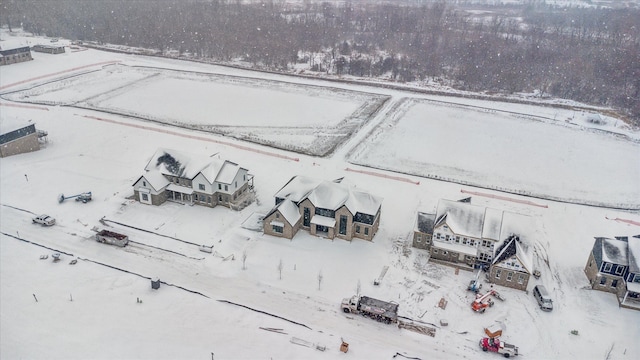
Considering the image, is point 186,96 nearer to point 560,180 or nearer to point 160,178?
point 160,178

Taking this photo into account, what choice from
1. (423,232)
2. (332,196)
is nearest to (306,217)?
(332,196)

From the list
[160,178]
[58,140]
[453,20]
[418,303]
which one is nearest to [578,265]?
[418,303]

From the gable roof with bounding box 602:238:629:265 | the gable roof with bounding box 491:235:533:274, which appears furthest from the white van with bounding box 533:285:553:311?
the gable roof with bounding box 602:238:629:265

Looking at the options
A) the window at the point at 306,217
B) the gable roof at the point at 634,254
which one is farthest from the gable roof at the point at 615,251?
the window at the point at 306,217

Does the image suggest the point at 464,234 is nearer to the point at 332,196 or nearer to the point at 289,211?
the point at 332,196

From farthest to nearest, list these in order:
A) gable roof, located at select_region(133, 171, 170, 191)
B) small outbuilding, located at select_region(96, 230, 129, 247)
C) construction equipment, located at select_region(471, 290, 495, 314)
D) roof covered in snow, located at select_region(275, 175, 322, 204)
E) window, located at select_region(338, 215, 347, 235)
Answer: gable roof, located at select_region(133, 171, 170, 191) < roof covered in snow, located at select_region(275, 175, 322, 204) < window, located at select_region(338, 215, 347, 235) < small outbuilding, located at select_region(96, 230, 129, 247) < construction equipment, located at select_region(471, 290, 495, 314)

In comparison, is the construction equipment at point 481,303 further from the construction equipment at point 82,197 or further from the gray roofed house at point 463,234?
the construction equipment at point 82,197

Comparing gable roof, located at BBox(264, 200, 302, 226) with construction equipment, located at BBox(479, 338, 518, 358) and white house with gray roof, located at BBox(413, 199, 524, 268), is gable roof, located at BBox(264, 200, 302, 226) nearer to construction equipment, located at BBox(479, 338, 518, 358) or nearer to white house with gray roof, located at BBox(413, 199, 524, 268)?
white house with gray roof, located at BBox(413, 199, 524, 268)
